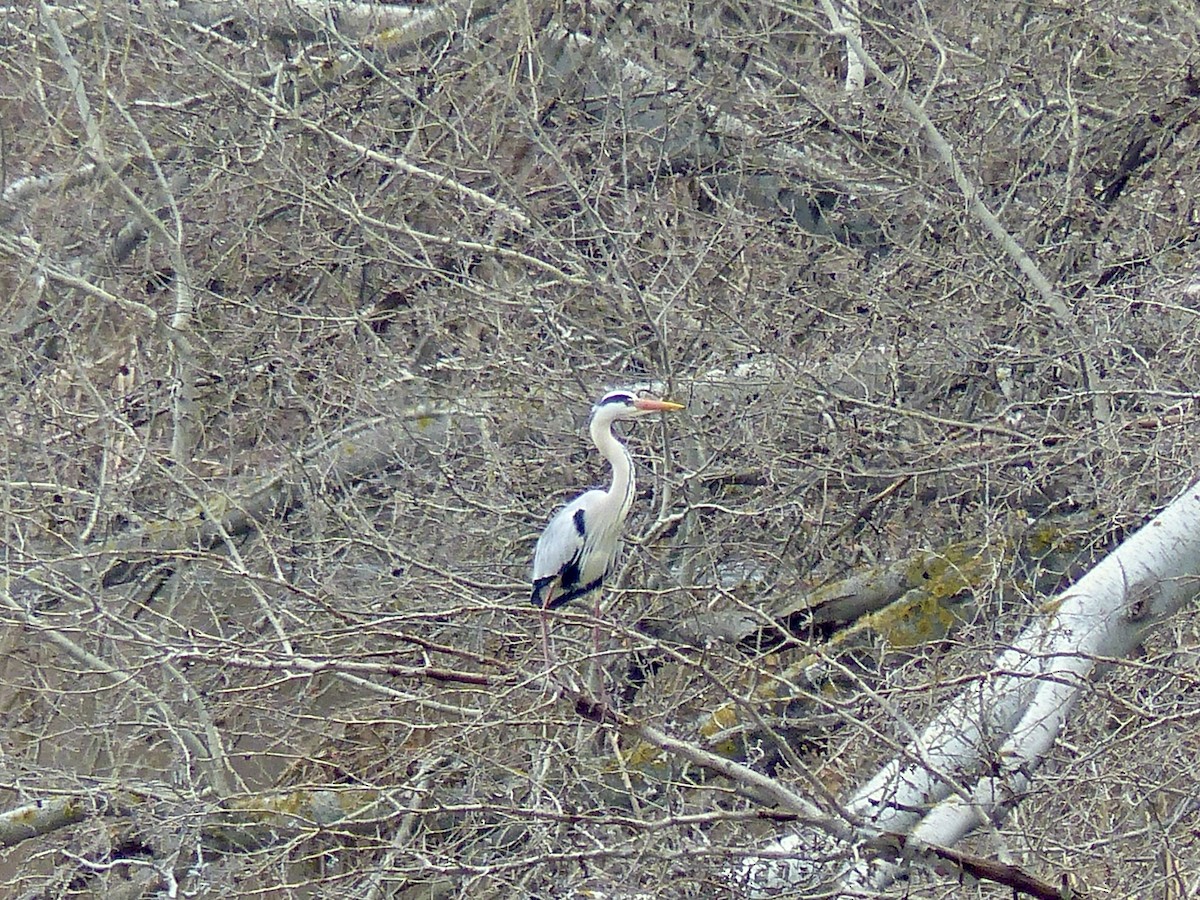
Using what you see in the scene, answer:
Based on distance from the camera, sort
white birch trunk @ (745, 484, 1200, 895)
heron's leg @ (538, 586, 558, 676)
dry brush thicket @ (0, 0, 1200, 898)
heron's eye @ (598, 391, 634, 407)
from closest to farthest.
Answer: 1. white birch trunk @ (745, 484, 1200, 895)
2. heron's leg @ (538, 586, 558, 676)
3. heron's eye @ (598, 391, 634, 407)
4. dry brush thicket @ (0, 0, 1200, 898)

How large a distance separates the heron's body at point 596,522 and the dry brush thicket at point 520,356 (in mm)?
323

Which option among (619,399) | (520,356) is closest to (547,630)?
(619,399)

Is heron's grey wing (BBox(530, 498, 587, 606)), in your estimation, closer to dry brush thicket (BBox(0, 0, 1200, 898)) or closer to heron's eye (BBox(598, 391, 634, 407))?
dry brush thicket (BBox(0, 0, 1200, 898))

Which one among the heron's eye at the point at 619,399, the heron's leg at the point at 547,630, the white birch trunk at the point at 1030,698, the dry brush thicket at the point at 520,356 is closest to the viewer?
the white birch trunk at the point at 1030,698

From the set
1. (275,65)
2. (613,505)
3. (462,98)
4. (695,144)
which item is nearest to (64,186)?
(275,65)

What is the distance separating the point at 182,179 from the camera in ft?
33.2

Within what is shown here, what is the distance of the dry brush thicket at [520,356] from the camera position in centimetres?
694

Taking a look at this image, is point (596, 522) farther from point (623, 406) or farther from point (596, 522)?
point (623, 406)

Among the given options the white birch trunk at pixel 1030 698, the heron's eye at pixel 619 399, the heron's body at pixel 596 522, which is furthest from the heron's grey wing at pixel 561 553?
the white birch trunk at pixel 1030 698

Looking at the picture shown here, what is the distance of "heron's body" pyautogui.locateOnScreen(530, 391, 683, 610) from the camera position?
6.41m

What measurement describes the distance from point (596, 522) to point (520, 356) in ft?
4.78

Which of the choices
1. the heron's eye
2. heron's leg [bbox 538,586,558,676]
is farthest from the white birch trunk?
the heron's eye

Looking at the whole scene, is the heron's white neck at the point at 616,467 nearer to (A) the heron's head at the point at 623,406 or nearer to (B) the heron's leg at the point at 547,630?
(A) the heron's head at the point at 623,406

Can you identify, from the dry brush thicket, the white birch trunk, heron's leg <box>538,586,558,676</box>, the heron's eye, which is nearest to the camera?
the white birch trunk
